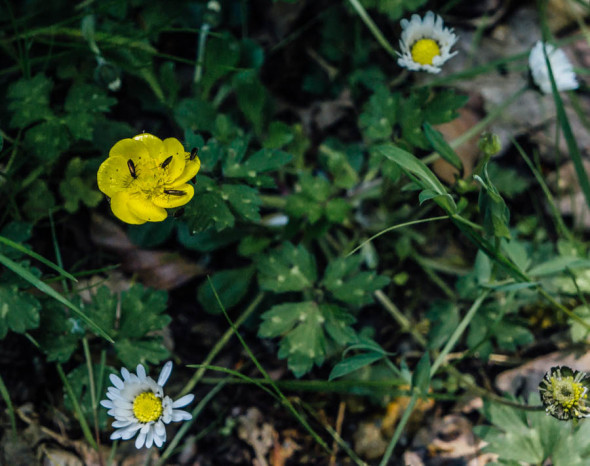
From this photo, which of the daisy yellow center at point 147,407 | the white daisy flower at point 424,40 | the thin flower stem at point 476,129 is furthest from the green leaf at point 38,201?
the thin flower stem at point 476,129

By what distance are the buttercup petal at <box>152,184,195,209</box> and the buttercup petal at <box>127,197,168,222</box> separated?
2 centimetres

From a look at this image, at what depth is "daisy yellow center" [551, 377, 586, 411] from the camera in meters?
1.65

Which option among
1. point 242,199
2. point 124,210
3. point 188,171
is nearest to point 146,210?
point 124,210

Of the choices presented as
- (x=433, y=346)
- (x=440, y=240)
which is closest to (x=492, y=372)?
(x=433, y=346)

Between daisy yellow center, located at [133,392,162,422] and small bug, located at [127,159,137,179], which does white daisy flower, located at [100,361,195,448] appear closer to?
daisy yellow center, located at [133,392,162,422]

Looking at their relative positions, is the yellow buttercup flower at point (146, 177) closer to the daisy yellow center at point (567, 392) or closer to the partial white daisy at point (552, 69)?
the daisy yellow center at point (567, 392)

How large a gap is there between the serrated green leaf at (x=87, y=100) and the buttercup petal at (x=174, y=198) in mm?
630

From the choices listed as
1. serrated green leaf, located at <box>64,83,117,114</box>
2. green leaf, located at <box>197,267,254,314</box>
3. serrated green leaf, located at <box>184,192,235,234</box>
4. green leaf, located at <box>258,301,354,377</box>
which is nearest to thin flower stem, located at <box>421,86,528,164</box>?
green leaf, located at <box>258,301,354,377</box>

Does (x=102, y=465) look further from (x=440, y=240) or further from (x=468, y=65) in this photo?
(x=468, y=65)

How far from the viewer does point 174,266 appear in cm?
249

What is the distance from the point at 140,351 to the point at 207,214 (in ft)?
2.12

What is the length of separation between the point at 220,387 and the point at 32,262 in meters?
0.96

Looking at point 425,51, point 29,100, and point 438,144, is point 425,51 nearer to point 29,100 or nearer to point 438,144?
point 438,144

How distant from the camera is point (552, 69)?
236cm
